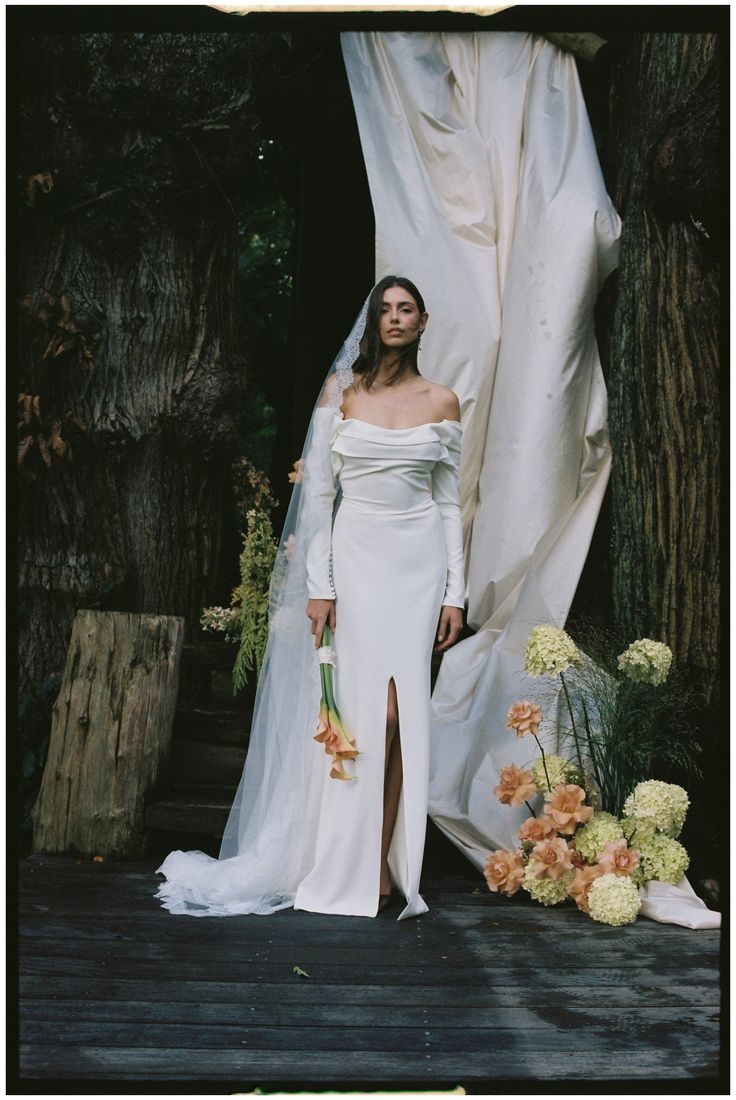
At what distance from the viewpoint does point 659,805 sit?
387 centimetres

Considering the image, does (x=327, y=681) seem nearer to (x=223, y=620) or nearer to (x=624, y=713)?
(x=624, y=713)

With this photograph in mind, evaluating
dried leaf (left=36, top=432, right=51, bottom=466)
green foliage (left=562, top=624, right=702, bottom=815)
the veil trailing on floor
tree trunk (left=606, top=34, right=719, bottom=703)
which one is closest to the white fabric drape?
tree trunk (left=606, top=34, right=719, bottom=703)

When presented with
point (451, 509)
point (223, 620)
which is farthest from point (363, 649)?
point (223, 620)

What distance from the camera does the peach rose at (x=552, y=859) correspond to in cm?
389

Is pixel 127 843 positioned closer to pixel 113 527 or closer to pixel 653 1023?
pixel 113 527

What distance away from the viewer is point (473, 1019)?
2.87 meters

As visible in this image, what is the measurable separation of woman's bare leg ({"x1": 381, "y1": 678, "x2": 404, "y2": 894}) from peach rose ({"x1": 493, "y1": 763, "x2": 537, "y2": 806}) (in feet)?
1.40

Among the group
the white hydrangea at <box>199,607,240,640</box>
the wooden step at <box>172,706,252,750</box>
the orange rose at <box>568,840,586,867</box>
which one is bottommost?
the orange rose at <box>568,840,586,867</box>

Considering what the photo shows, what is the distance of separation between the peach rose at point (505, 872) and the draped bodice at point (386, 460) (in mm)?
1343

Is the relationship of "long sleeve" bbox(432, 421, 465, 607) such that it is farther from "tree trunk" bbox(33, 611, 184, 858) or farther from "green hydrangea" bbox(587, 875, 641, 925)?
"tree trunk" bbox(33, 611, 184, 858)

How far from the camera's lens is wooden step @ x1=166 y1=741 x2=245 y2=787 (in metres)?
4.70

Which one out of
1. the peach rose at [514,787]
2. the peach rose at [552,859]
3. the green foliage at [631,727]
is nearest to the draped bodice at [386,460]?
the green foliage at [631,727]

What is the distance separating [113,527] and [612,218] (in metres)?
2.77

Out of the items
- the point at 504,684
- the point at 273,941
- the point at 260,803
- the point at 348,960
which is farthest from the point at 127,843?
the point at 504,684
